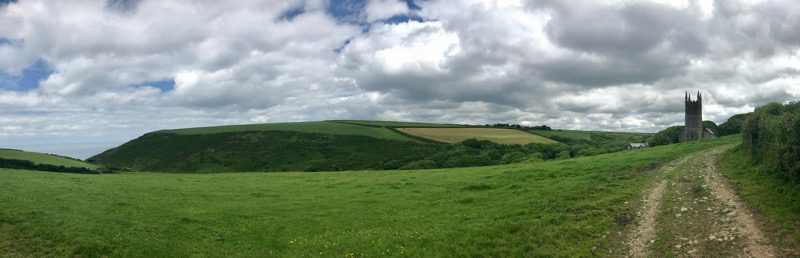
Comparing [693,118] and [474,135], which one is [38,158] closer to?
[474,135]

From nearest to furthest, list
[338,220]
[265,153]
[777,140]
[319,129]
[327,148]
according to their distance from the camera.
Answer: [777,140] < [338,220] < [265,153] < [327,148] < [319,129]

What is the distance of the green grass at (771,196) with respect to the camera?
16.3 meters

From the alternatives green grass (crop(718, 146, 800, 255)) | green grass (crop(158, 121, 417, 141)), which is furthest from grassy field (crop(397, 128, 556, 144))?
green grass (crop(718, 146, 800, 255))

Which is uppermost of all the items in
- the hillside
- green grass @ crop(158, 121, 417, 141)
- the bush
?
green grass @ crop(158, 121, 417, 141)

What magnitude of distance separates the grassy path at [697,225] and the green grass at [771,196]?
Answer: 19.4 inches

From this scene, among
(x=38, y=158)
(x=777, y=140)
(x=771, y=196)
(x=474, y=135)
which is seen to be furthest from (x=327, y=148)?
(x=771, y=196)

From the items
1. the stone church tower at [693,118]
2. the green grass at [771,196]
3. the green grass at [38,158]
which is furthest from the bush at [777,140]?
the green grass at [38,158]

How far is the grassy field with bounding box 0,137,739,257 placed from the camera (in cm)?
1967

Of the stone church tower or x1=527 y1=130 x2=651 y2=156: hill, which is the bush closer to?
x1=527 y1=130 x2=651 y2=156: hill

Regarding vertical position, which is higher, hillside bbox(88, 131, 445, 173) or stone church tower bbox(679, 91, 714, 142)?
stone church tower bbox(679, 91, 714, 142)

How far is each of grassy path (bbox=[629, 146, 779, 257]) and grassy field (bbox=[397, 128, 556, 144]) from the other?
11475 centimetres

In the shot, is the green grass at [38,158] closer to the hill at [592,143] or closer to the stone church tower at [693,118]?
the hill at [592,143]

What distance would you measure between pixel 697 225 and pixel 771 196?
5.00m

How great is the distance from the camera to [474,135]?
493ft
